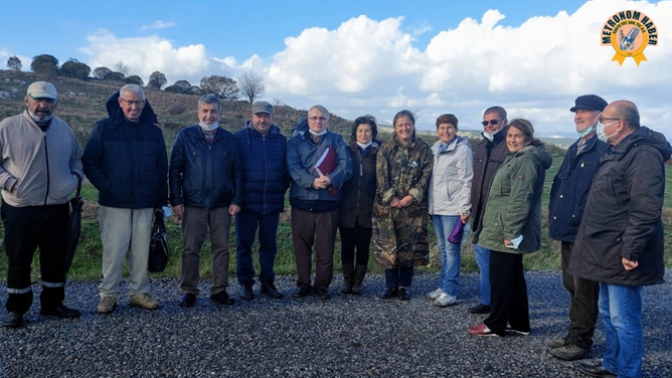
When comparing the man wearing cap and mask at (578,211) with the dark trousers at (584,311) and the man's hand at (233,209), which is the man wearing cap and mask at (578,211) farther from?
the man's hand at (233,209)

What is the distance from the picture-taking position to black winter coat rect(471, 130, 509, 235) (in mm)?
5895

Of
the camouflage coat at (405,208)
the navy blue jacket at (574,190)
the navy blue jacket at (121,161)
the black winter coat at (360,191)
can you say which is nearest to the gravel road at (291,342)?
the camouflage coat at (405,208)

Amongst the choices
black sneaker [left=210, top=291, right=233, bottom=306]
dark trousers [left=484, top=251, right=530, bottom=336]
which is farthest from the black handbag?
dark trousers [left=484, top=251, right=530, bottom=336]

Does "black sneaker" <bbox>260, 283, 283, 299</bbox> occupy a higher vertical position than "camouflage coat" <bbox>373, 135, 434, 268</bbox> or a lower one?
lower

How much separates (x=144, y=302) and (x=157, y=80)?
198ft

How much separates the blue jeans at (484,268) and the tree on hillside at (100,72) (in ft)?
217

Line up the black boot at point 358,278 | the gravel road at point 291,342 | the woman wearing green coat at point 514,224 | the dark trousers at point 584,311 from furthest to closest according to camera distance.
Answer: the black boot at point 358,278 < the woman wearing green coat at point 514,224 < the dark trousers at point 584,311 < the gravel road at point 291,342

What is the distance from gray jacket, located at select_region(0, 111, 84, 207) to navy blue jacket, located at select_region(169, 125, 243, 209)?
1.14 m

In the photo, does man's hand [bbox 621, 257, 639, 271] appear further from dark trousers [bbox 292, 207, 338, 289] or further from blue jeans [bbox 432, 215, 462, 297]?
dark trousers [bbox 292, 207, 338, 289]

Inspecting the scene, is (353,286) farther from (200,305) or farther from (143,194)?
(143,194)

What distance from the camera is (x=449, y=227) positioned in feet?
20.8

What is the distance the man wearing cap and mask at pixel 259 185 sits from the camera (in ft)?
20.8

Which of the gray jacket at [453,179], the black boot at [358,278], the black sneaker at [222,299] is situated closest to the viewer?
the black sneaker at [222,299]

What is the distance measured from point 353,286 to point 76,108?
3543 cm
